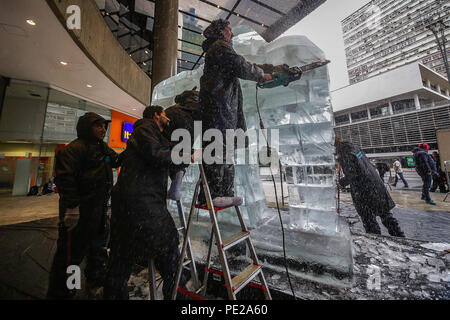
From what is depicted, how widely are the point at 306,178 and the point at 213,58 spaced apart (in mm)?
1367

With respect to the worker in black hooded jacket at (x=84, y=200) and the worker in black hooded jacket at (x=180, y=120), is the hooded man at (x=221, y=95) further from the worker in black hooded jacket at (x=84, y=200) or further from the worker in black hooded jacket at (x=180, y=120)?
the worker in black hooded jacket at (x=84, y=200)

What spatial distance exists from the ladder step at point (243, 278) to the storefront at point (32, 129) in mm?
7728

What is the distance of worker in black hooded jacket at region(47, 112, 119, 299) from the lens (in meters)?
1.45

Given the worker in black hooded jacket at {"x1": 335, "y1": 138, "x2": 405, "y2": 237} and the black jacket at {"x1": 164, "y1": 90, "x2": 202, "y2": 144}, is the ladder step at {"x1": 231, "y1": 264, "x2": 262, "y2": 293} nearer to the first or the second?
the black jacket at {"x1": 164, "y1": 90, "x2": 202, "y2": 144}

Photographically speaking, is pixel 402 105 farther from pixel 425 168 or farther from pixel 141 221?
pixel 141 221

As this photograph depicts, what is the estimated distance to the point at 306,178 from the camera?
1699 mm

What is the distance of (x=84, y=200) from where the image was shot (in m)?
1.58

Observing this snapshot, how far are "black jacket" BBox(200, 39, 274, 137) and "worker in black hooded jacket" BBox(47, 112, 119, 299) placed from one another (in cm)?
119

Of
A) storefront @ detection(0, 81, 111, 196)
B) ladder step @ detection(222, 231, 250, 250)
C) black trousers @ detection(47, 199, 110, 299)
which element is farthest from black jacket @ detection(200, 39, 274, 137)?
storefront @ detection(0, 81, 111, 196)

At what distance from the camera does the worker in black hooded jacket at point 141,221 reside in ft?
3.62

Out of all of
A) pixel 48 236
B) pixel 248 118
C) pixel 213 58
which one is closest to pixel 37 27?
pixel 48 236

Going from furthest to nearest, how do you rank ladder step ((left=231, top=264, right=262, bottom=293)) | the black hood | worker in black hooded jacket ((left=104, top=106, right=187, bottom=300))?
1. the black hood
2. worker in black hooded jacket ((left=104, top=106, right=187, bottom=300))
3. ladder step ((left=231, top=264, right=262, bottom=293))
